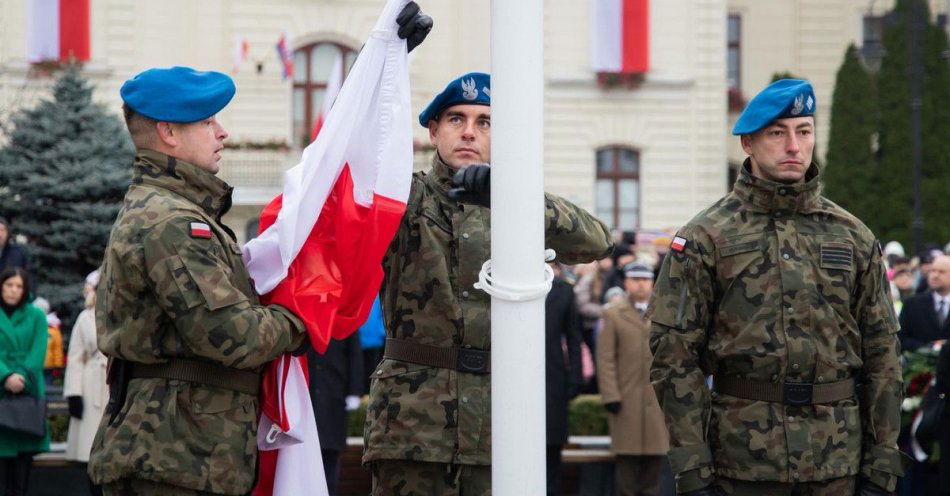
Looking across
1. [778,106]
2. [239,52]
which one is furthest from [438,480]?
[239,52]

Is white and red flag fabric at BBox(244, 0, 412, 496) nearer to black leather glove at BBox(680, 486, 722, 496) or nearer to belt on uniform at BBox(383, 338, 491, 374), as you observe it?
belt on uniform at BBox(383, 338, 491, 374)

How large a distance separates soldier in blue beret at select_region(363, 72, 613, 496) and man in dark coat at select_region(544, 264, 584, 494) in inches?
216

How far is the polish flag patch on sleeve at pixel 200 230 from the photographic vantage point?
481 cm

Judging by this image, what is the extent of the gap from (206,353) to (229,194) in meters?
0.67

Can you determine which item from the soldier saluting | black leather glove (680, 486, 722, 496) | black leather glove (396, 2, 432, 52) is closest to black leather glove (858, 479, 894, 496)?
the soldier saluting

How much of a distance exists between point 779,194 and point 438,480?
5.19 feet

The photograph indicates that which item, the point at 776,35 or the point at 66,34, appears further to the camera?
the point at 776,35

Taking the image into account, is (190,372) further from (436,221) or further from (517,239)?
(517,239)

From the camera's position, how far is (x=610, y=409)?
11477 mm

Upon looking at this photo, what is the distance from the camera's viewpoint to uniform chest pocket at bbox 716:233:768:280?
5.52m

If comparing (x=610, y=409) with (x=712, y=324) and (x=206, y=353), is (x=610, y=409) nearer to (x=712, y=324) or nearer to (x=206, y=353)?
(x=712, y=324)

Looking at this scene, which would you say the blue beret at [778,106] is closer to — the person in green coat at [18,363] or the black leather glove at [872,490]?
the black leather glove at [872,490]

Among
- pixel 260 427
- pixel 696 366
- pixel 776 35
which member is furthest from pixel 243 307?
pixel 776 35

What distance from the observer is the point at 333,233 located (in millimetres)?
5258
